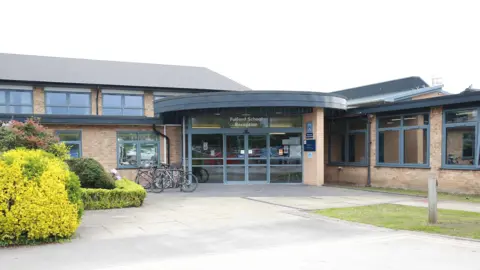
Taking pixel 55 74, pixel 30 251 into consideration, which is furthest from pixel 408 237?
pixel 55 74

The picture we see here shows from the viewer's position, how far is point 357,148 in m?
18.1

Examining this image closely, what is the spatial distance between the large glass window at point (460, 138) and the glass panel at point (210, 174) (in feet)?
28.5

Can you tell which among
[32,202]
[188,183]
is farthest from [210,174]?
[32,202]

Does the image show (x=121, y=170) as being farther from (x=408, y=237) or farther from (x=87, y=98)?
(x=408, y=237)

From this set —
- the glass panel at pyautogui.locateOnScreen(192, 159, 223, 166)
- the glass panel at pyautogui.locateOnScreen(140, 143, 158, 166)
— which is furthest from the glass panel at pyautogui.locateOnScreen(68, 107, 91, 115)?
the glass panel at pyautogui.locateOnScreen(192, 159, 223, 166)

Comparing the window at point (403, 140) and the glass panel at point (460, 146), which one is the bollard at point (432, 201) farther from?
the window at point (403, 140)

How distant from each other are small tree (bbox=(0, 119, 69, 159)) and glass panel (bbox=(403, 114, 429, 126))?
12.3 meters

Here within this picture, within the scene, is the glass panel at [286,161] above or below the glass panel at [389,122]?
below

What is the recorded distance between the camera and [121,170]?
17.3 m

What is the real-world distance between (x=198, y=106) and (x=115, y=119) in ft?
13.5

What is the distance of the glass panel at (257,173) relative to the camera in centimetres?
1727

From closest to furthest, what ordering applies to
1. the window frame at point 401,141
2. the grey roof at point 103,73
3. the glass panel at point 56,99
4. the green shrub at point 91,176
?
1. the green shrub at point 91,176
2. the window frame at point 401,141
3. the glass panel at point 56,99
4. the grey roof at point 103,73

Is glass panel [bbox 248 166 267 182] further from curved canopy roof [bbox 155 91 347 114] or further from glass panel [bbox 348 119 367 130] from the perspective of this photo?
glass panel [bbox 348 119 367 130]

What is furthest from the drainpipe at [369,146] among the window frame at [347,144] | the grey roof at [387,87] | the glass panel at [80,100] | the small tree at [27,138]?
the glass panel at [80,100]
